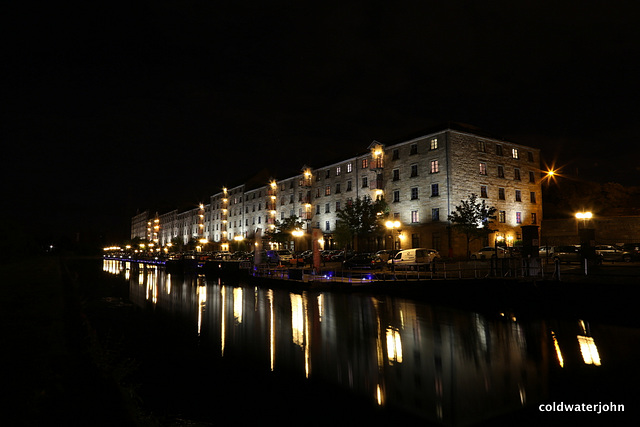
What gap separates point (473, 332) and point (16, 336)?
42.3ft

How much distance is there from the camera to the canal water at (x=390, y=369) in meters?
6.91

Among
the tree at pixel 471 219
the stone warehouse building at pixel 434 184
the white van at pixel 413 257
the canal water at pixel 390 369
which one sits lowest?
the canal water at pixel 390 369

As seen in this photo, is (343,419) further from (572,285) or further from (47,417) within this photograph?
(572,285)

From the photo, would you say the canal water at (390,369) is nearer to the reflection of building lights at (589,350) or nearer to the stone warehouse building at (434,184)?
the reflection of building lights at (589,350)

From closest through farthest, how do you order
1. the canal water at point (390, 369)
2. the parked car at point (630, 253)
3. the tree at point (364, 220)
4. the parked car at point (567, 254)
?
the canal water at point (390, 369) < the parked car at point (630, 253) < the parked car at point (567, 254) < the tree at point (364, 220)

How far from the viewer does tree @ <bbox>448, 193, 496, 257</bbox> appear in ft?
137

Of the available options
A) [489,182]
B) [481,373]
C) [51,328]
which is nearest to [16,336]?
[51,328]

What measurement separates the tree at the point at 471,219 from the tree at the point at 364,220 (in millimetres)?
8802

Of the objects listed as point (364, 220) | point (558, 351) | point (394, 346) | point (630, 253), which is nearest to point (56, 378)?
point (394, 346)

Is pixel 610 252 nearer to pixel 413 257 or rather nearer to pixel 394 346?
pixel 413 257

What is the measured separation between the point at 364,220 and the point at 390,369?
39.2 meters

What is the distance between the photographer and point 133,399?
7.38m

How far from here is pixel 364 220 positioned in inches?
1895

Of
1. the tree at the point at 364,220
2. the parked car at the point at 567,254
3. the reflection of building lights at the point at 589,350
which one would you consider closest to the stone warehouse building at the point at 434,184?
the tree at the point at 364,220
